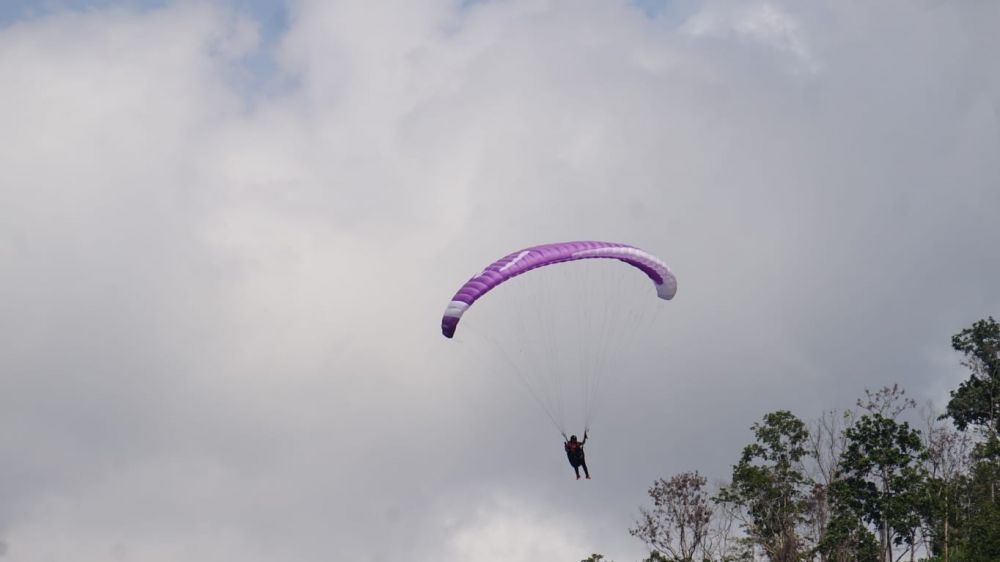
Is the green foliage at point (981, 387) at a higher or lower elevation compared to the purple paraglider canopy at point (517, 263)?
higher

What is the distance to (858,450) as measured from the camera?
63.3m

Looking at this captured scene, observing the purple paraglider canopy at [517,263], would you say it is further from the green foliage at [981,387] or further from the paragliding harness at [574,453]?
the green foliage at [981,387]

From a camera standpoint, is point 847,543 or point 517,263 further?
point 847,543

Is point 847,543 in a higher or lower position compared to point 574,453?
higher

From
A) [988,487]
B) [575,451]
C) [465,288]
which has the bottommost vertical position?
[575,451]

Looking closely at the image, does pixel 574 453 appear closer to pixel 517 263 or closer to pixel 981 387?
pixel 517 263

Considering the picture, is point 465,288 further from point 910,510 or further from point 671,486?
point 910,510

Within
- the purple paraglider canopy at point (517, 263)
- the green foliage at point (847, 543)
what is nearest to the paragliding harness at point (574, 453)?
the purple paraglider canopy at point (517, 263)

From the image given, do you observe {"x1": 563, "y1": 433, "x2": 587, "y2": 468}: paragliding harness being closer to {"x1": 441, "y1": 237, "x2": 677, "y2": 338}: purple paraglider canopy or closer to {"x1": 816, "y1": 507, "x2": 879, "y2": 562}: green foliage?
{"x1": 441, "y1": 237, "x2": 677, "y2": 338}: purple paraglider canopy

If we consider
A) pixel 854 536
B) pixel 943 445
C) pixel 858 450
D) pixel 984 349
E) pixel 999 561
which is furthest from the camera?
pixel 984 349

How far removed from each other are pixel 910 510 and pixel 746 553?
719 centimetres

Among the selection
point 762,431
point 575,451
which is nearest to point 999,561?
point 762,431

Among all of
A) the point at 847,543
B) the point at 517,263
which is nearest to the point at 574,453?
the point at 517,263

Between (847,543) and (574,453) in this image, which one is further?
(847,543)
